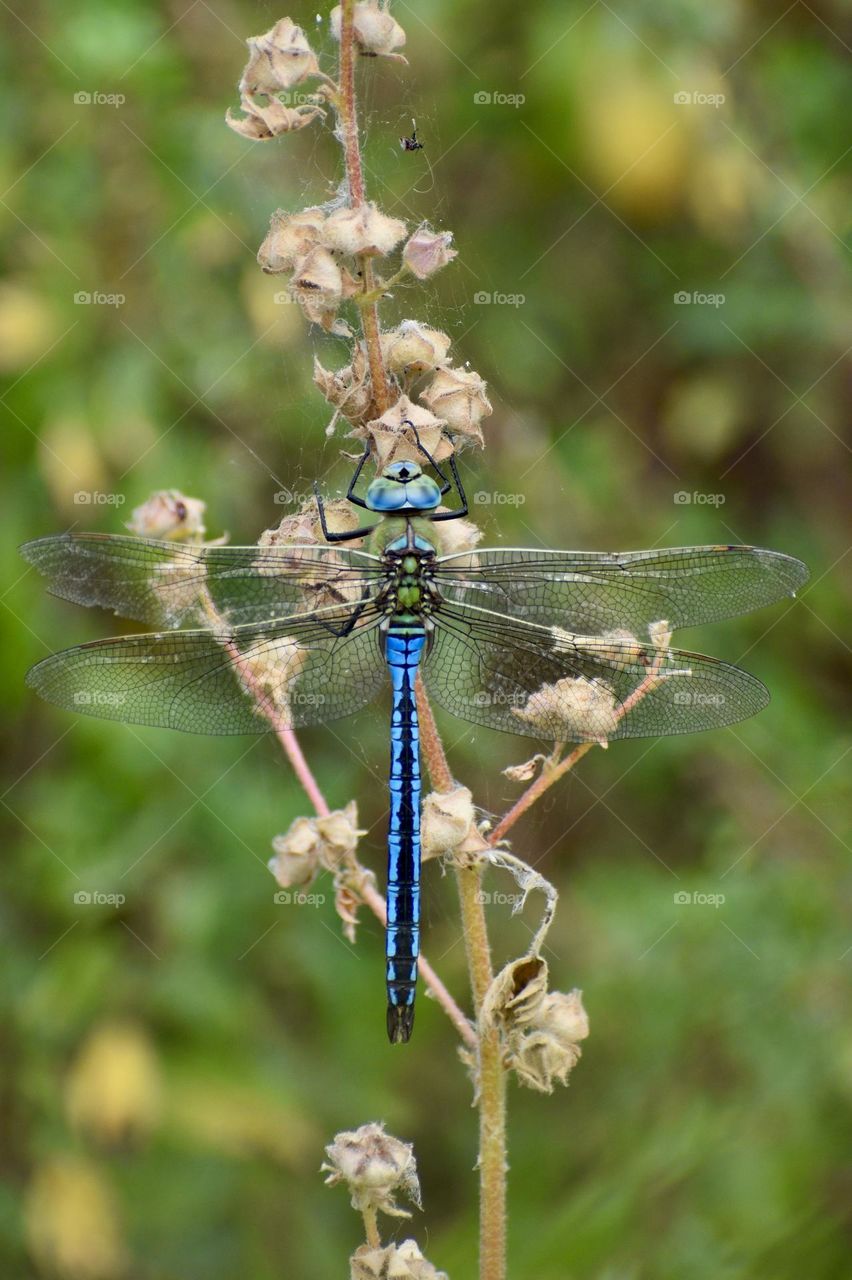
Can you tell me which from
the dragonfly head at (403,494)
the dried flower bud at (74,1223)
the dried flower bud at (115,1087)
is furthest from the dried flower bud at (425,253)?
the dried flower bud at (74,1223)

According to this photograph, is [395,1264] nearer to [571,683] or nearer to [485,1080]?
[485,1080]

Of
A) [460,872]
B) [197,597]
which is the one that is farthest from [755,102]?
[460,872]

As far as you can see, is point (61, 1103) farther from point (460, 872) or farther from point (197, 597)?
point (460, 872)

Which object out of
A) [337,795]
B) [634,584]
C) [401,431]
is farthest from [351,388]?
[337,795]

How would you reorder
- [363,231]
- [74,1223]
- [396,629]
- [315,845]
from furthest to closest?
[74,1223] → [396,629] → [315,845] → [363,231]

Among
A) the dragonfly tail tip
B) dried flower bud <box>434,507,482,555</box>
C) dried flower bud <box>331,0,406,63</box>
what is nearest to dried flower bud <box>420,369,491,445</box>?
dried flower bud <box>434,507,482,555</box>

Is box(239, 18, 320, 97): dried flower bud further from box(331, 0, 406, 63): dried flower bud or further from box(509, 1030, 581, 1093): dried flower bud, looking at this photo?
box(509, 1030, 581, 1093): dried flower bud
